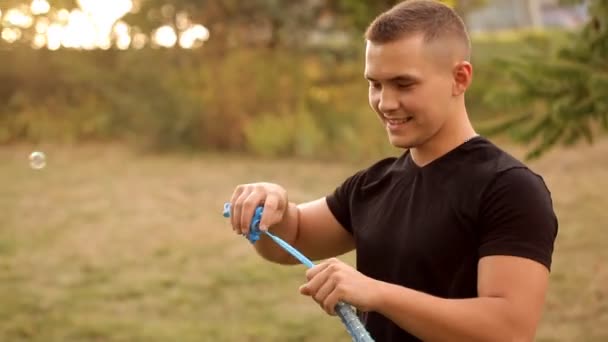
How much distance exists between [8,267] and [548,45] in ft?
14.6

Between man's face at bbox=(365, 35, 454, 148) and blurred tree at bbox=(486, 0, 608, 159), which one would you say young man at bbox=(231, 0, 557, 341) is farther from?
blurred tree at bbox=(486, 0, 608, 159)

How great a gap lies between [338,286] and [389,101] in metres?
0.43

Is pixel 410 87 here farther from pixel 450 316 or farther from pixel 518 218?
pixel 450 316

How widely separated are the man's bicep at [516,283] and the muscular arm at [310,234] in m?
0.61

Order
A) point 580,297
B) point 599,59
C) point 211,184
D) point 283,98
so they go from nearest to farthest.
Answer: point 599,59
point 580,297
point 211,184
point 283,98

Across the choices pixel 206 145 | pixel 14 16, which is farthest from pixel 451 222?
pixel 206 145

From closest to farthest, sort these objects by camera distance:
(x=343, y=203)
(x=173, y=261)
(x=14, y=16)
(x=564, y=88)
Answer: (x=343, y=203)
(x=564, y=88)
(x=14, y=16)
(x=173, y=261)

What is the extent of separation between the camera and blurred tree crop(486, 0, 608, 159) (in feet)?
14.0

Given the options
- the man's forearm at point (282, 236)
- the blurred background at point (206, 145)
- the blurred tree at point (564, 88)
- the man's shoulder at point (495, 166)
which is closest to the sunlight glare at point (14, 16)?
the blurred background at point (206, 145)

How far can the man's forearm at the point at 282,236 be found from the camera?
226 centimetres

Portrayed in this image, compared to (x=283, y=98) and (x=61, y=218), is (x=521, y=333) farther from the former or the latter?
(x=283, y=98)

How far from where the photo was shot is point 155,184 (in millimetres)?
11078

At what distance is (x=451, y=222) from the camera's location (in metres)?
1.80

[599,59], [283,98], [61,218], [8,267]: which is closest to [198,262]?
[8,267]
